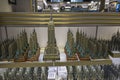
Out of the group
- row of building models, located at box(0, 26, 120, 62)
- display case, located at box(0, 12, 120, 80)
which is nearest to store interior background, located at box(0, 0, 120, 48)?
display case, located at box(0, 12, 120, 80)

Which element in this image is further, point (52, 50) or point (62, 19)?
point (62, 19)

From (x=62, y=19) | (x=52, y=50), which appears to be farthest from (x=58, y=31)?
(x=52, y=50)

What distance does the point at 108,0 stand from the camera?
2.16 meters

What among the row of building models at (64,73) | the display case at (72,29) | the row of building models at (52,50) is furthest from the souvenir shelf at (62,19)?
the row of building models at (64,73)

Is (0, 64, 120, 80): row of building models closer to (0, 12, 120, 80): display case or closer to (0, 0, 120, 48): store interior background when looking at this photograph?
(0, 12, 120, 80): display case

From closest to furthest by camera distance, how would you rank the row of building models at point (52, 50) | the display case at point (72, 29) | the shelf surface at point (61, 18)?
the row of building models at point (52, 50), the display case at point (72, 29), the shelf surface at point (61, 18)

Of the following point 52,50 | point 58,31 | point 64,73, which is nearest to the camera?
point 52,50

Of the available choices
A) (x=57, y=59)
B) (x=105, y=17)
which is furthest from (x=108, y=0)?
(x=57, y=59)

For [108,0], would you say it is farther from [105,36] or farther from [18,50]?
[18,50]

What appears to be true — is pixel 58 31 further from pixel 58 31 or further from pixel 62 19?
pixel 62 19

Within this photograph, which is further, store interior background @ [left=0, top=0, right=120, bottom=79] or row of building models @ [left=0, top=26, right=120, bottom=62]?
store interior background @ [left=0, top=0, right=120, bottom=79]

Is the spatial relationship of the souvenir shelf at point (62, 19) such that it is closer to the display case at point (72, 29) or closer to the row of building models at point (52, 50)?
the display case at point (72, 29)

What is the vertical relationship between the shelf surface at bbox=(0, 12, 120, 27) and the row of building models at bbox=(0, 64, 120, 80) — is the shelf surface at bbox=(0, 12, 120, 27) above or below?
above

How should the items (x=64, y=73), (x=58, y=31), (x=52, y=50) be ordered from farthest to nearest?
(x=58, y=31), (x=64, y=73), (x=52, y=50)
